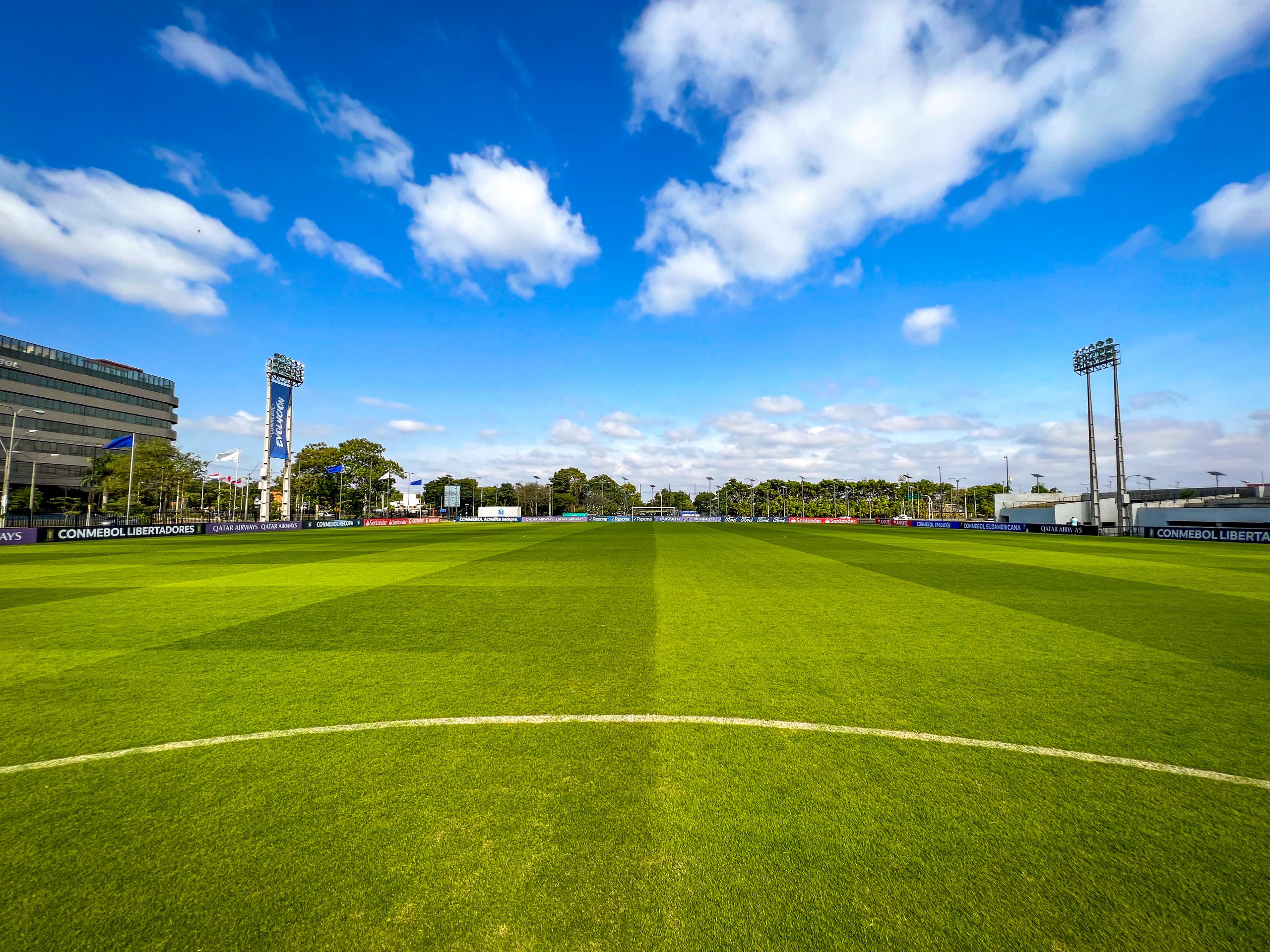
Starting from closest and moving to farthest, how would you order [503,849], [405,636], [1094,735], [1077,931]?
[1077,931] → [503,849] → [1094,735] → [405,636]

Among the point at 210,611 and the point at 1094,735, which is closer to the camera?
the point at 1094,735

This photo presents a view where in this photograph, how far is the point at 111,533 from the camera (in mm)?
35250

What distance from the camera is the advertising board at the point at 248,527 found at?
44.3 meters

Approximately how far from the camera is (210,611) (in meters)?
10.5

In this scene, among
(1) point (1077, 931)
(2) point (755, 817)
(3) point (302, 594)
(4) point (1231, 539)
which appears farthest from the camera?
(4) point (1231, 539)

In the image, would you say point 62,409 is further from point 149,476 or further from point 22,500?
point 149,476

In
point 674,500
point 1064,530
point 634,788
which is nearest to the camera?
point 634,788

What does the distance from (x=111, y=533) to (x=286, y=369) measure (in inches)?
1157

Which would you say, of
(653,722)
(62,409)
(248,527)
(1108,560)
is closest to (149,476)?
(248,527)

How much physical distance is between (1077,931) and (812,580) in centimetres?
1279

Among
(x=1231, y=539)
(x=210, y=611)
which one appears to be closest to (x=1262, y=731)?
(x=210, y=611)

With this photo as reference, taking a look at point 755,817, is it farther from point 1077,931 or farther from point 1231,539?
point 1231,539

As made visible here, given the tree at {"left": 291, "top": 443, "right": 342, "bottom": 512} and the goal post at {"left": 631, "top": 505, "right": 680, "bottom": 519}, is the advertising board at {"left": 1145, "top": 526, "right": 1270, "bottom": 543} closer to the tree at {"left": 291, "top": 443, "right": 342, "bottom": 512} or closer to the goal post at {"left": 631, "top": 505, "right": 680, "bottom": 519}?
the goal post at {"left": 631, "top": 505, "right": 680, "bottom": 519}

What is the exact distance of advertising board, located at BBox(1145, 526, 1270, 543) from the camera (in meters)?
32.1
